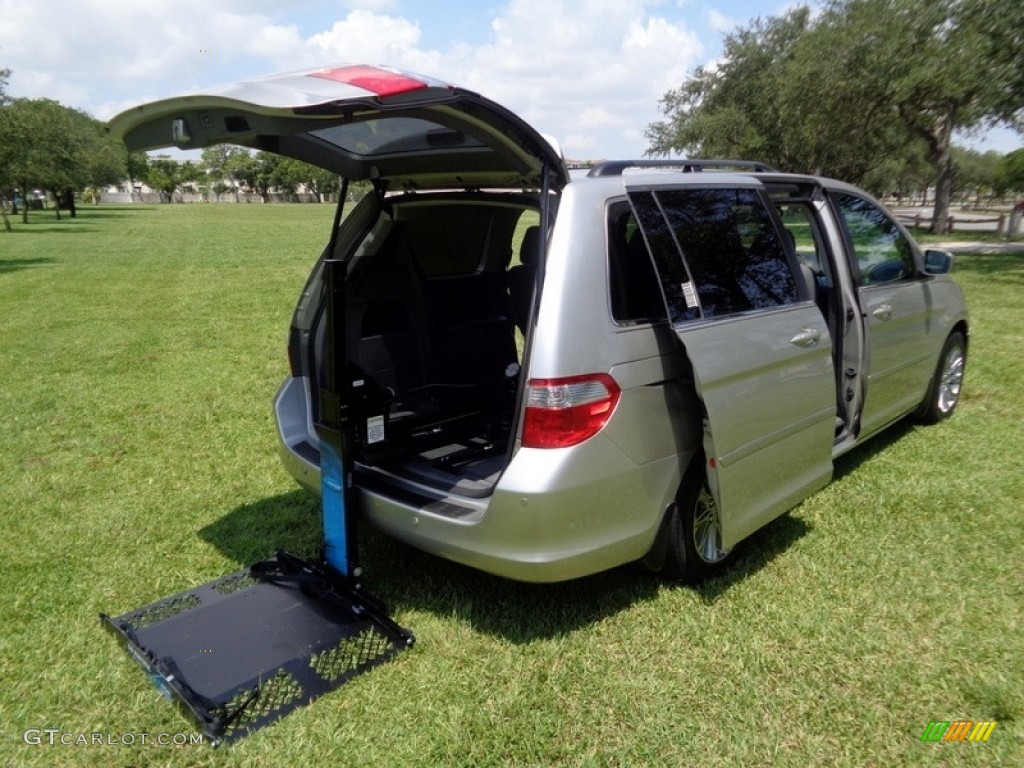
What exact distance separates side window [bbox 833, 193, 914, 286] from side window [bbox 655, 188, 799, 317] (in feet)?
3.06

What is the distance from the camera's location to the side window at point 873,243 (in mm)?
4484

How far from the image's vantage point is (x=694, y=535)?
3389 millimetres

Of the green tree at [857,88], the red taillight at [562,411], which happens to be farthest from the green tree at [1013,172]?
the red taillight at [562,411]

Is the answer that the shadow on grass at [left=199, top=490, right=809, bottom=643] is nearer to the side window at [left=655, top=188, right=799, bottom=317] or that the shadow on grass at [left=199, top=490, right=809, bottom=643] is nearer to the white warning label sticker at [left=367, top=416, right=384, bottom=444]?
the white warning label sticker at [left=367, top=416, right=384, bottom=444]

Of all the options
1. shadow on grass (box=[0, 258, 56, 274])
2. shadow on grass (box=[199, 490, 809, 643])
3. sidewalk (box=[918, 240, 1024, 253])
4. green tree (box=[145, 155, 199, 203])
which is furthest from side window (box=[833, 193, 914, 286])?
green tree (box=[145, 155, 199, 203])

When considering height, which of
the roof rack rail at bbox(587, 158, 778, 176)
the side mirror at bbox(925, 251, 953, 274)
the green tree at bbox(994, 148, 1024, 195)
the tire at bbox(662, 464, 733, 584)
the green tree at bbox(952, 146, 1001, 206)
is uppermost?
the green tree at bbox(952, 146, 1001, 206)

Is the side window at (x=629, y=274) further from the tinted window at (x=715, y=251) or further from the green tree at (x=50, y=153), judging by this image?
the green tree at (x=50, y=153)

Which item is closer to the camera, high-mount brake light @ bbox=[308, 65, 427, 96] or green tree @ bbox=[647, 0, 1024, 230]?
high-mount brake light @ bbox=[308, 65, 427, 96]

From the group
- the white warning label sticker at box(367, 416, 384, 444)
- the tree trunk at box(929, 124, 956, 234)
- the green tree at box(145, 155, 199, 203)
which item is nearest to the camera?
the white warning label sticker at box(367, 416, 384, 444)

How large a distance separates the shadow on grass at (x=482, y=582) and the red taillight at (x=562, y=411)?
0.90m

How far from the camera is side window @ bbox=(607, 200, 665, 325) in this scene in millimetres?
3021

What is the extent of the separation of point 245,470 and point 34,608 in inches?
68.9

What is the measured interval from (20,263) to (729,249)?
20516mm

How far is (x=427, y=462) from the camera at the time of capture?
367 centimetres
